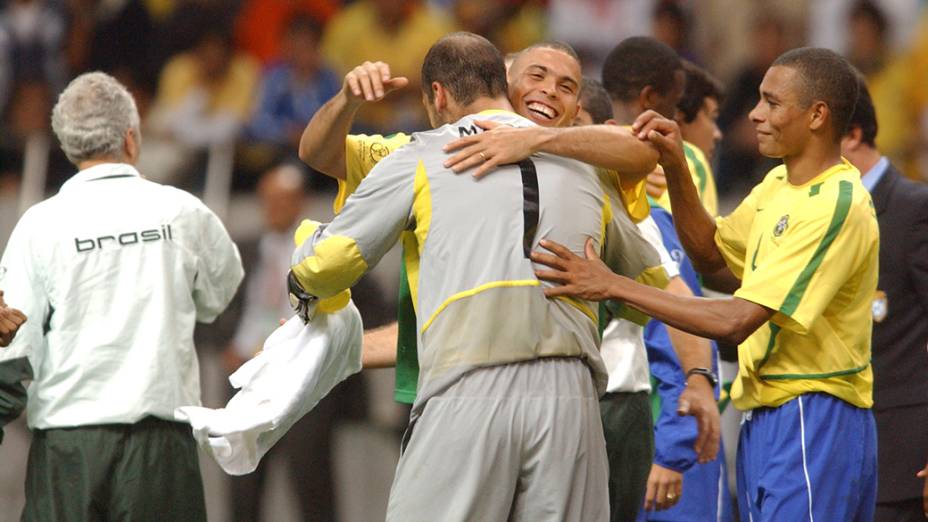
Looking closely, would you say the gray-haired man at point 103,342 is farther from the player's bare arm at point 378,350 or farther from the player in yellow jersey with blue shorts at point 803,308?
the player in yellow jersey with blue shorts at point 803,308

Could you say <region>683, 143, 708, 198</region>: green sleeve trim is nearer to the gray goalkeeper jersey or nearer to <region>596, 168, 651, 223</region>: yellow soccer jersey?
<region>596, 168, 651, 223</region>: yellow soccer jersey

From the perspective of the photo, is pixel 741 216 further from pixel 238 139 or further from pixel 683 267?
pixel 238 139

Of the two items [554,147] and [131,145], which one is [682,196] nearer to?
[554,147]

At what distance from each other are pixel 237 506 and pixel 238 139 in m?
2.08

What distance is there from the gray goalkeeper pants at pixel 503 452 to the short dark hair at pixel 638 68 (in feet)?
6.60

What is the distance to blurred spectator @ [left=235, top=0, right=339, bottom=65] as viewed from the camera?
314 inches

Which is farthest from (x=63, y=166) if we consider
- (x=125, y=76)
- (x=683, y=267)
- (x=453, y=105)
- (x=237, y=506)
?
(x=453, y=105)

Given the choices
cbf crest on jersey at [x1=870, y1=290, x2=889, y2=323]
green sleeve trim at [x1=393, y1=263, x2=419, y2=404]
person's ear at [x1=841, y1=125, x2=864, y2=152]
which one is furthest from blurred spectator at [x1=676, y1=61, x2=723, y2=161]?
green sleeve trim at [x1=393, y1=263, x2=419, y2=404]

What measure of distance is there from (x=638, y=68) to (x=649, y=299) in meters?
1.81

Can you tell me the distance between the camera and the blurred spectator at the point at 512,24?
25.2 feet

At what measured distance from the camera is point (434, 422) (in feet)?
10.8

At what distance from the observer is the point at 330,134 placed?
370 cm

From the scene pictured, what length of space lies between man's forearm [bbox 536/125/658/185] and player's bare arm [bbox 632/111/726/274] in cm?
6

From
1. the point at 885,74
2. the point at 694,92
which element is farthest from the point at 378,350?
the point at 885,74
